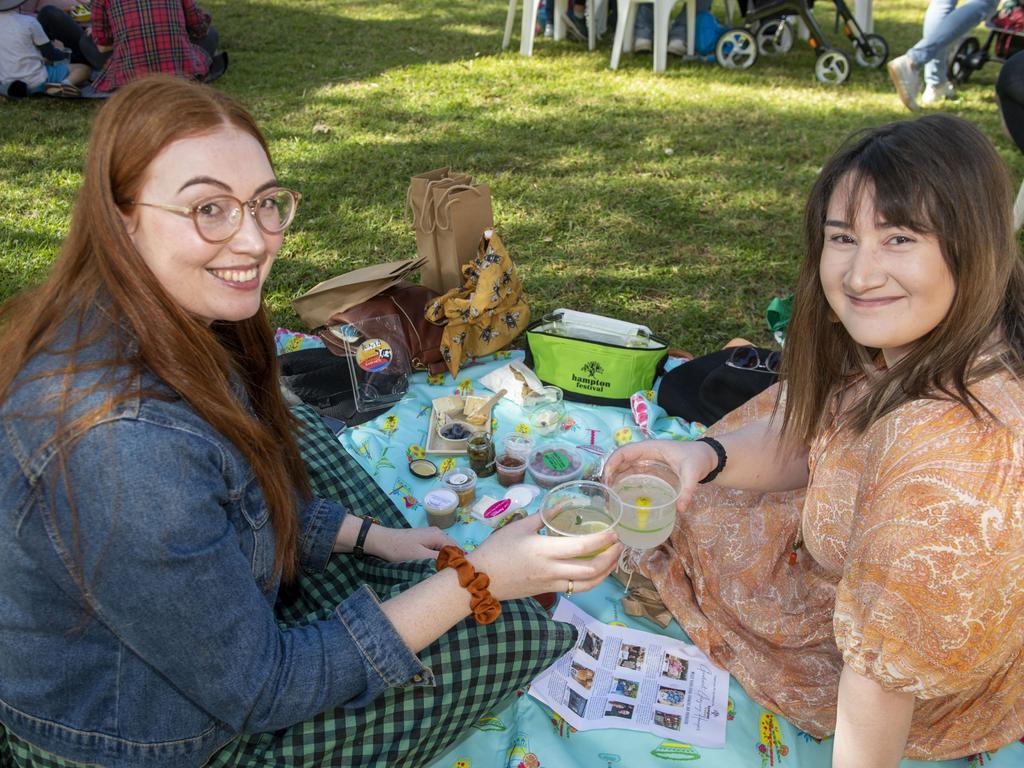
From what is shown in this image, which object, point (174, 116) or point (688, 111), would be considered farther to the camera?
point (688, 111)

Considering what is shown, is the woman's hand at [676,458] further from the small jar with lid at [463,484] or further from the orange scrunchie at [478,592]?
the small jar with lid at [463,484]

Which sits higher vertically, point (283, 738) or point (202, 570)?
point (202, 570)

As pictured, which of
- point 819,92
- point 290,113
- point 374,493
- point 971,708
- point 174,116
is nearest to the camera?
point 174,116

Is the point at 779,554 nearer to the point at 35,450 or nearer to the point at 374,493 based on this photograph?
the point at 374,493

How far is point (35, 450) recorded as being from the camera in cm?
139

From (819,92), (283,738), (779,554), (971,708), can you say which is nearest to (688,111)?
(819,92)

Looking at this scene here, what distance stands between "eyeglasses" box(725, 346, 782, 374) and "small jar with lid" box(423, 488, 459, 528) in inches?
54.8

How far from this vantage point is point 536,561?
184 centimetres

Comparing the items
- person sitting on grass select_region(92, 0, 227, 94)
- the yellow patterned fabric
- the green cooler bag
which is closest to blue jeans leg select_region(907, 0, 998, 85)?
the green cooler bag

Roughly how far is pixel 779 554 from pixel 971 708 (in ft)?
2.06

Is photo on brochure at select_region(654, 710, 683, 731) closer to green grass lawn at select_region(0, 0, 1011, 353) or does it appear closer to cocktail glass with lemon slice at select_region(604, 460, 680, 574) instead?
cocktail glass with lemon slice at select_region(604, 460, 680, 574)

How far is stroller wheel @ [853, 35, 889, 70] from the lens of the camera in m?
8.96

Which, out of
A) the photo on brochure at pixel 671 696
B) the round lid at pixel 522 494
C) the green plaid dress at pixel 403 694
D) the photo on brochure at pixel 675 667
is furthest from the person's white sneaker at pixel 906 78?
the green plaid dress at pixel 403 694

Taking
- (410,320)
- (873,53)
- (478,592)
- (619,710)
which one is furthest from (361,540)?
(873,53)
